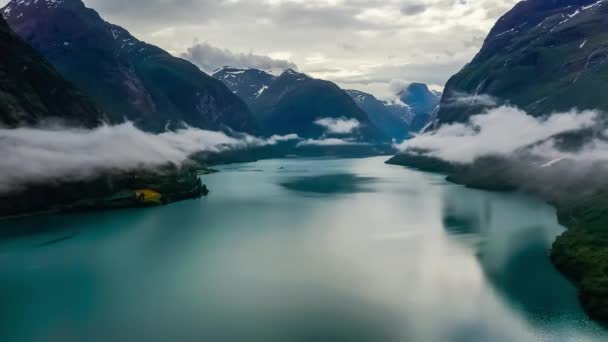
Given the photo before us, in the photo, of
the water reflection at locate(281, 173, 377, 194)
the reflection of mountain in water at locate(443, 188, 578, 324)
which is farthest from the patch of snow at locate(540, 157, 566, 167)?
the water reflection at locate(281, 173, 377, 194)

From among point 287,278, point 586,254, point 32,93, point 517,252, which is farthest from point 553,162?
point 32,93

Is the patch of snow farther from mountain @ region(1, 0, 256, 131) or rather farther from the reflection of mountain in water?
mountain @ region(1, 0, 256, 131)

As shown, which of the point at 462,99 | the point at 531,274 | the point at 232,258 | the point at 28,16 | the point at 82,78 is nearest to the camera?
the point at 531,274

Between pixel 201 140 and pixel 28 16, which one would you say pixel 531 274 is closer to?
pixel 201 140

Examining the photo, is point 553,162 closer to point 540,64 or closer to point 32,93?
point 540,64

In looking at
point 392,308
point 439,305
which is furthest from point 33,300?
point 439,305

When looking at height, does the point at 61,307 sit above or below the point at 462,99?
below
